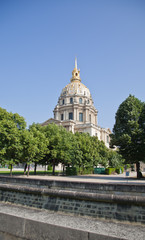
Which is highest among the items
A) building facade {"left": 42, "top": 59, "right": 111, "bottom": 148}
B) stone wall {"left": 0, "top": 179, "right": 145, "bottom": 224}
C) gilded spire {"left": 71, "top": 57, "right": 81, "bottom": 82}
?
gilded spire {"left": 71, "top": 57, "right": 81, "bottom": 82}

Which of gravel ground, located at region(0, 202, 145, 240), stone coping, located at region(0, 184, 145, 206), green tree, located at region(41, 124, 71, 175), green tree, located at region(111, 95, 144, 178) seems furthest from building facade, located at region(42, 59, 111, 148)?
gravel ground, located at region(0, 202, 145, 240)

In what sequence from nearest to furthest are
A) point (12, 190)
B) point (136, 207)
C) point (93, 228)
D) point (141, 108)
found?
point (93, 228) → point (136, 207) → point (12, 190) → point (141, 108)

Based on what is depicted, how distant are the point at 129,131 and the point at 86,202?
2084 cm

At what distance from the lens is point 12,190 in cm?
1004

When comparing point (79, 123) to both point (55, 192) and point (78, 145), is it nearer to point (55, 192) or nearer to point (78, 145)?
point (78, 145)

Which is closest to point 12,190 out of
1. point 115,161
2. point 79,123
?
point 115,161

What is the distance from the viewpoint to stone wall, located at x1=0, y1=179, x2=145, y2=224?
6.57m

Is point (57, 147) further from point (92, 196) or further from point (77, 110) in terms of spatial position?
point (77, 110)

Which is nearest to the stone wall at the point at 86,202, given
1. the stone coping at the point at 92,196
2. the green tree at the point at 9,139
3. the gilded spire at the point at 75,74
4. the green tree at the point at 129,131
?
the stone coping at the point at 92,196

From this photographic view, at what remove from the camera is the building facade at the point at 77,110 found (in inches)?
3280

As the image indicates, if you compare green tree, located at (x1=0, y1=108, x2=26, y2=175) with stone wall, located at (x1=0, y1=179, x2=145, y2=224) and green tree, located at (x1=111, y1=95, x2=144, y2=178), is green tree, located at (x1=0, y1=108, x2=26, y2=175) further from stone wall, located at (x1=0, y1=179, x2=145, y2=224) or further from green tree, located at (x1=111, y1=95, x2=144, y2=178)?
stone wall, located at (x1=0, y1=179, x2=145, y2=224)

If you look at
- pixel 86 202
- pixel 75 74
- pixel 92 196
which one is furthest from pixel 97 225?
pixel 75 74

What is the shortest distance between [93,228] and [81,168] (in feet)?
114

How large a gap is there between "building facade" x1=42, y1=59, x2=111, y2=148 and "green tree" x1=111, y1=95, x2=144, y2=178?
164 feet
